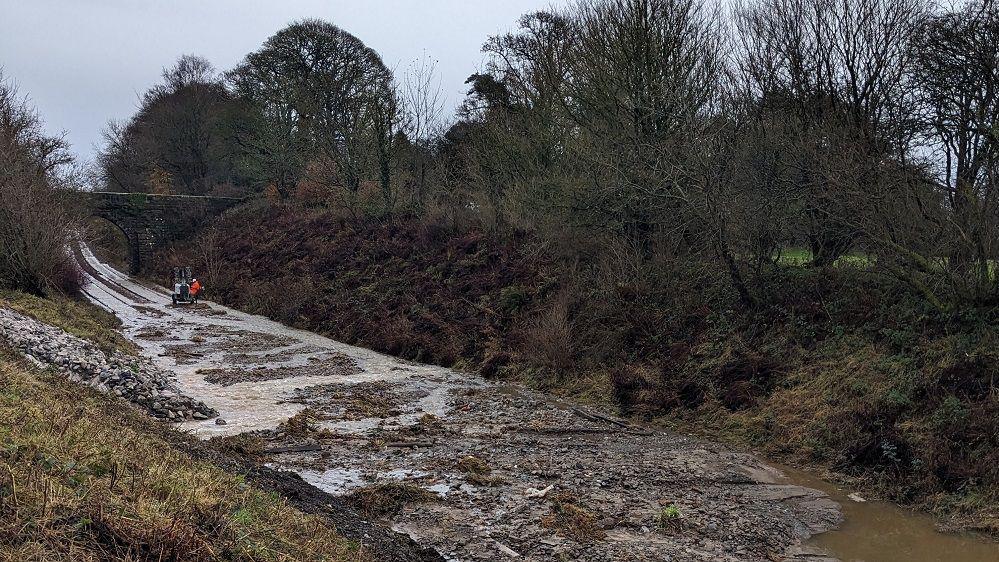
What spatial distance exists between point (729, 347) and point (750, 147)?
4.79 m

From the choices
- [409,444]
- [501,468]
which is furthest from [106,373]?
[501,468]

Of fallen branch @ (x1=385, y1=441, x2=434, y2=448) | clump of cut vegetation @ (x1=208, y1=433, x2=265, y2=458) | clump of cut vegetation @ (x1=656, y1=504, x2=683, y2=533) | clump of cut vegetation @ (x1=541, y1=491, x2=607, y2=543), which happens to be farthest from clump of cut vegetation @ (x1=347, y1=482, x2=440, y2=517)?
clump of cut vegetation @ (x1=656, y1=504, x2=683, y2=533)

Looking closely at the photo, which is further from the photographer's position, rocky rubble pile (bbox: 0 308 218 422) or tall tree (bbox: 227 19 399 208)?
tall tree (bbox: 227 19 399 208)

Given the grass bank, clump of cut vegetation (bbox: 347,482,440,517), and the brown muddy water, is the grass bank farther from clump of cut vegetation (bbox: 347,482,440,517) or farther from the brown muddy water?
clump of cut vegetation (bbox: 347,482,440,517)

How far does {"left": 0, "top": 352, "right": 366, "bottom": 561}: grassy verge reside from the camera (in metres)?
4.32

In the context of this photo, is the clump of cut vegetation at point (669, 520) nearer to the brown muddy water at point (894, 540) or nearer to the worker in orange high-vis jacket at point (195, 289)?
the brown muddy water at point (894, 540)

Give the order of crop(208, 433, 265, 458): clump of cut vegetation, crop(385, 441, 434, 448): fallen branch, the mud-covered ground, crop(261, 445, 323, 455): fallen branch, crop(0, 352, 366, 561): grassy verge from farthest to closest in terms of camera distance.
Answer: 1. crop(385, 441, 434, 448): fallen branch
2. crop(261, 445, 323, 455): fallen branch
3. crop(208, 433, 265, 458): clump of cut vegetation
4. the mud-covered ground
5. crop(0, 352, 366, 561): grassy verge

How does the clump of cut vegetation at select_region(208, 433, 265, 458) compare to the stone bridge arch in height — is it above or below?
below

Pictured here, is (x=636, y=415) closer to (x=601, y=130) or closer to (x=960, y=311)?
(x=960, y=311)

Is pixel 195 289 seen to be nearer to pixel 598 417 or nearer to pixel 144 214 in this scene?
pixel 144 214

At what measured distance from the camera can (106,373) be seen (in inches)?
529

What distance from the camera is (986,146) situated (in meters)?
12.7

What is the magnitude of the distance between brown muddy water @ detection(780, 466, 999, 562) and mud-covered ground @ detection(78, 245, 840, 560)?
298mm

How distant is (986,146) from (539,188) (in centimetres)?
1302
